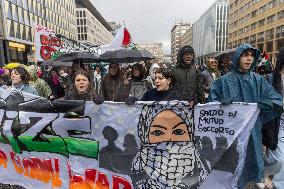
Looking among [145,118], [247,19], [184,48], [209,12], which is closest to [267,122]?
[145,118]

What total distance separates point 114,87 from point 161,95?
2271 mm

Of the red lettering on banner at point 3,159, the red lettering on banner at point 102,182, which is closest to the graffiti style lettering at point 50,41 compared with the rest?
the red lettering on banner at point 3,159

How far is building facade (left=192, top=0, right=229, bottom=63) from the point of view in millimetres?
107812

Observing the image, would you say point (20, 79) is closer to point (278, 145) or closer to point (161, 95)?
point (161, 95)

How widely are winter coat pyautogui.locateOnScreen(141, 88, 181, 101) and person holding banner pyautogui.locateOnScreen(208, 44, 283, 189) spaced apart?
436mm

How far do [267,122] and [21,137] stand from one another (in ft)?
10.0

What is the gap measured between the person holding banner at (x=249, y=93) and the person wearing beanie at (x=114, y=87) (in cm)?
246

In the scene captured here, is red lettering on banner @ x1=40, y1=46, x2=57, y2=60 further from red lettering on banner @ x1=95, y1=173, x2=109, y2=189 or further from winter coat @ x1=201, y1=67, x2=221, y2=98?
red lettering on banner @ x1=95, y1=173, x2=109, y2=189

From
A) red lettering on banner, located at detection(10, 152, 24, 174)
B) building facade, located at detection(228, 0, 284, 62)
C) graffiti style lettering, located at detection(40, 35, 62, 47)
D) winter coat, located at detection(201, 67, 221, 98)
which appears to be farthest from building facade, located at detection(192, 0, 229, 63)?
red lettering on banner, located at detection(10, 152, 24, 174)

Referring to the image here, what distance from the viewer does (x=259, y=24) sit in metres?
68.2

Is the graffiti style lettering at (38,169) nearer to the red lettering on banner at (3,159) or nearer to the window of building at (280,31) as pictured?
the red lettering on banner at (3,159)

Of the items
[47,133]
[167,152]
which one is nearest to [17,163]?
[47,133]

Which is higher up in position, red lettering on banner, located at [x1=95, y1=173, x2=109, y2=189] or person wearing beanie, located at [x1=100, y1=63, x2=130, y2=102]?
person wearing beanie, located at [x1=100, y1=63, x2=130, y2=102]

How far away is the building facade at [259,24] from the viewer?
56969mm
